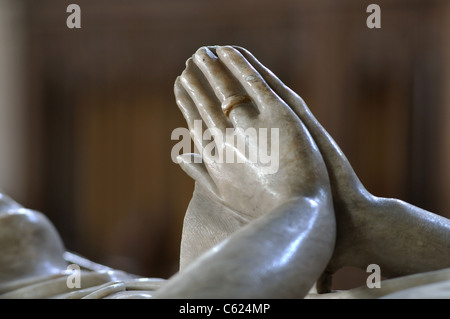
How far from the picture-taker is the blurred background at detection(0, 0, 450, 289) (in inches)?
233

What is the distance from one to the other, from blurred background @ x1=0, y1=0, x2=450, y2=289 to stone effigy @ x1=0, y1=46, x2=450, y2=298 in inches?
165

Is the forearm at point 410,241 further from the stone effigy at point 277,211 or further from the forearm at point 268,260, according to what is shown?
the forearm at point 268,260

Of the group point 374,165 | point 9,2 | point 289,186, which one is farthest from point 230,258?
point 9,2

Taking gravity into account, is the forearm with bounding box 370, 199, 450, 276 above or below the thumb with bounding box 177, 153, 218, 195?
below

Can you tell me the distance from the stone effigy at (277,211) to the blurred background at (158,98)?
4197 mm

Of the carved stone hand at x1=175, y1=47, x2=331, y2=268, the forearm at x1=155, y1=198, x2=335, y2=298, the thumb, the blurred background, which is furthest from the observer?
the blurred background

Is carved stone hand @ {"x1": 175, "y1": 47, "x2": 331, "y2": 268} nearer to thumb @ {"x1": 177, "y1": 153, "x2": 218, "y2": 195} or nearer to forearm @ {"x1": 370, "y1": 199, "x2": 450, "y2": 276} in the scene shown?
thumb @ {"x1": 177, "y1": 153, "x2": 218, "y2": 195}

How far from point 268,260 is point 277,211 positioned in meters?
0.15

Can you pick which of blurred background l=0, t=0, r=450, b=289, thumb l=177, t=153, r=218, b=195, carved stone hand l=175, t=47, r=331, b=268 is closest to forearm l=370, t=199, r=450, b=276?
carved stone hand l=175, t=47, r=331, b=268

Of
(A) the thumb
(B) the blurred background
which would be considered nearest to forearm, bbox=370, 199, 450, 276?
(A) the thumb

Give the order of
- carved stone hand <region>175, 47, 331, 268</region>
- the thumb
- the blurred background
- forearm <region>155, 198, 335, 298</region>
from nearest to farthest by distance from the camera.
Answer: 1. forearm <region>155, 198, 335, 298</region>
2. carved stone hand <region>175, 47, 331, 268</region>
3. the thumb
4. the blurred background

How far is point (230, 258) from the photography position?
3.18 feet

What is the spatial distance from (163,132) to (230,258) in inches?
223

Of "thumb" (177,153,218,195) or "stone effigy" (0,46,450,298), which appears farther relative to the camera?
"thumb" (177,153,218,195)
